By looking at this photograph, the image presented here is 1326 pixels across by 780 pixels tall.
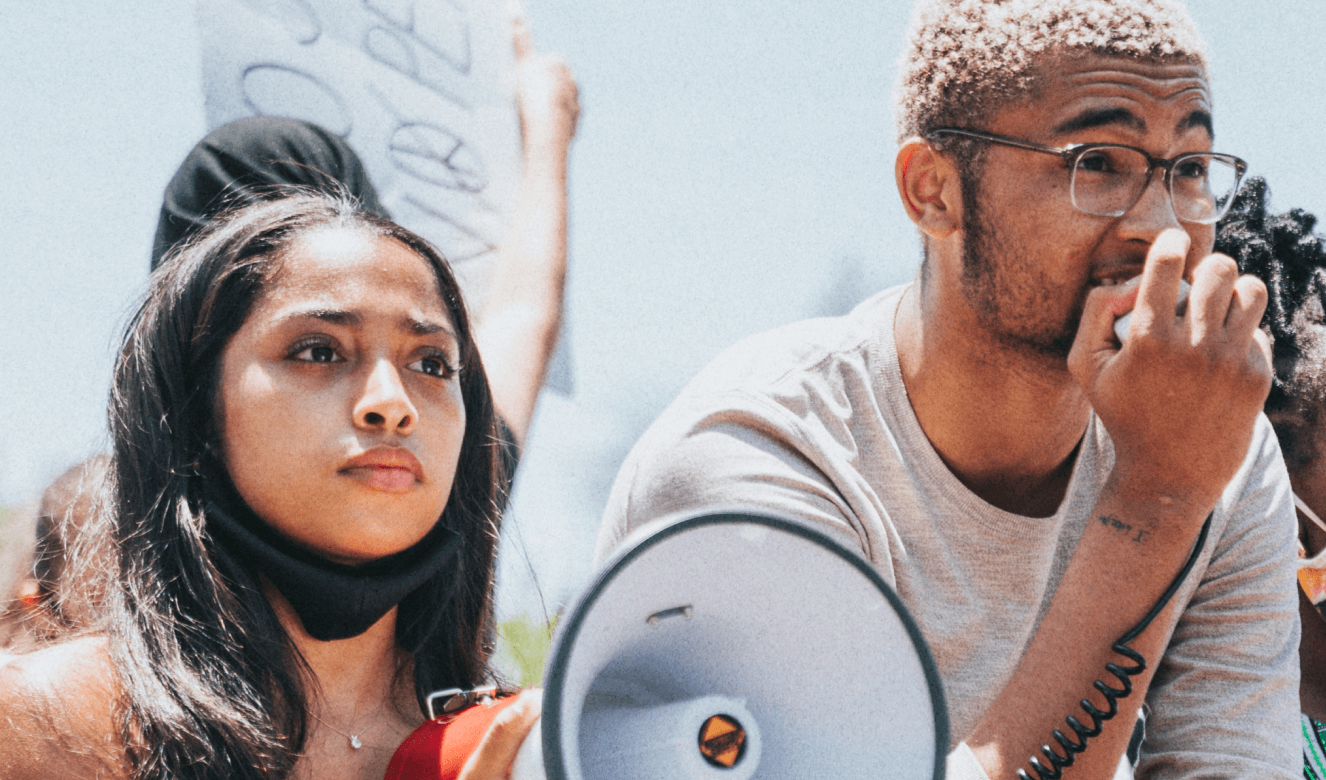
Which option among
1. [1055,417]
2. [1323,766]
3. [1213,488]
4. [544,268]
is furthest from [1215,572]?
[544,268]

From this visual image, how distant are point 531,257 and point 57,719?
1.64m

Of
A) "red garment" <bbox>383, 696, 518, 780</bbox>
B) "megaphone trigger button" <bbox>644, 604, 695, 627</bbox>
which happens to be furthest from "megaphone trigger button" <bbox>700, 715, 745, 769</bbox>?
"red garment" <bbox>383, 696, 518, 780</bbox>

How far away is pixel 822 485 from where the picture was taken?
208cm

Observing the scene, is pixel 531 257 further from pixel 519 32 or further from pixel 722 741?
pixel 722 741

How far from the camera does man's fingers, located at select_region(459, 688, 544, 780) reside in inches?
51.5

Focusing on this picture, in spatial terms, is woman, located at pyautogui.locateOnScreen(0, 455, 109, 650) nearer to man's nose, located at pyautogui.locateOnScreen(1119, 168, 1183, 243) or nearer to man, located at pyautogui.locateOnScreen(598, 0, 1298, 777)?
man, located at pyautogui.locateOnScreen(598, 0, 1298, 777)

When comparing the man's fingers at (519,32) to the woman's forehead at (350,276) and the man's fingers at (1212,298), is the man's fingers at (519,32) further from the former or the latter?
the man's fingers at (1212,298)

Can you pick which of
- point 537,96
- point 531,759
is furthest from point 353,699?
point 537,96

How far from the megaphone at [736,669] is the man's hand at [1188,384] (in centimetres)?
73

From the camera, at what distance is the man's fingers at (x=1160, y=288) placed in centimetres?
182

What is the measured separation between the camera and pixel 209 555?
1.76 m

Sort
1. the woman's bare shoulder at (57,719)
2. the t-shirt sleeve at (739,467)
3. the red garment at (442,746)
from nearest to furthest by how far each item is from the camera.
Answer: the woman's bare shoulder at (57,719), the red garment at (442,746), the t-shirt sleeve at (739,467)

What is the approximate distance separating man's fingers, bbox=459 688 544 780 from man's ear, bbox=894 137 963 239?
140cm

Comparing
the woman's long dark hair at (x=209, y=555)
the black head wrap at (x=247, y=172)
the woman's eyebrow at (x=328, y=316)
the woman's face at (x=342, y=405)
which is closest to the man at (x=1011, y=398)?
the woman's long dark hair at (x=209, y=555)
